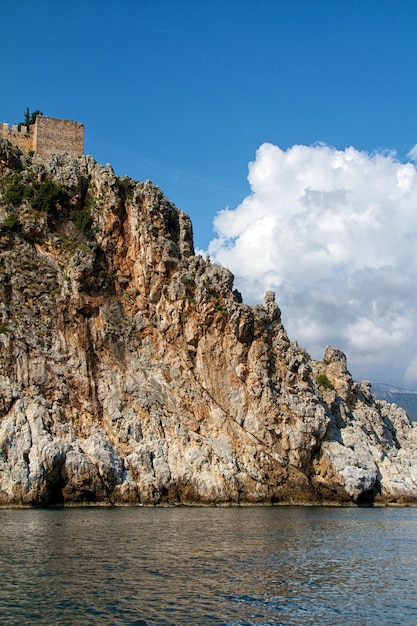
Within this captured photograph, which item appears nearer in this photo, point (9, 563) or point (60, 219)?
point (9, 563)

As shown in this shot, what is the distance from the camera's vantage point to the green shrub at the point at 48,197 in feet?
215

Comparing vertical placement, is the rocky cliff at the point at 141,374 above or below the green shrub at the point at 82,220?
below

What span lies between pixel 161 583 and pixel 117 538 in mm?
10698

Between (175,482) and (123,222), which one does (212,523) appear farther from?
(123,222)

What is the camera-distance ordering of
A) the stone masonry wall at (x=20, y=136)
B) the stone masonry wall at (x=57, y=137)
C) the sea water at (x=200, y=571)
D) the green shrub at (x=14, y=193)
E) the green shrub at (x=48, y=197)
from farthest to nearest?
the stone masonry wall at (x=57, y=137) → the stone masonry wall at (x=20, y=136) → the green shrub at (x=48, y=197) → the green shrub at (x=14, y=193) → the sea water at (x=200, y=571)

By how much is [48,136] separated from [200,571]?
54.1m

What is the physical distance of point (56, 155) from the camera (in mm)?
68938

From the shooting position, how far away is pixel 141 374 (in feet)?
203

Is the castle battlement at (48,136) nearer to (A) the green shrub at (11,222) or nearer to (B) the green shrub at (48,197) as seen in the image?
(B) the green shrub at (48,197)

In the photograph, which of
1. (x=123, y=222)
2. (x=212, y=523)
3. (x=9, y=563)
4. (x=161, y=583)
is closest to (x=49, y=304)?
(x=123, y=222)

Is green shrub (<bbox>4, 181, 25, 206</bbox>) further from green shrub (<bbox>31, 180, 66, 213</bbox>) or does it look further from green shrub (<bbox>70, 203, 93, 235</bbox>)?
green shrub (<bbox>70, 203, 93, 235</bbox>)

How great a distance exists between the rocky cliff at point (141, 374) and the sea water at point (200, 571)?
378 inches

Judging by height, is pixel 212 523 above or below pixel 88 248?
below

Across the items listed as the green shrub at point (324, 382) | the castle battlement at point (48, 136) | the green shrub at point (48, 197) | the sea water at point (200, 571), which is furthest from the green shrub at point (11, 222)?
the green shrub at point (324, 382)
